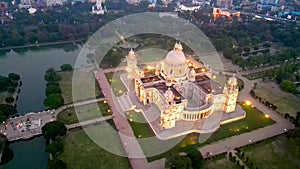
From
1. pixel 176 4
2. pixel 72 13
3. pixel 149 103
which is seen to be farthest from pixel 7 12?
pixel 149 103

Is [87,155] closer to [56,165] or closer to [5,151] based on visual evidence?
[56,165]

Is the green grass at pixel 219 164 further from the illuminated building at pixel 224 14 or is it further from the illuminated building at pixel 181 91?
the illuminated building at pixel 224 14

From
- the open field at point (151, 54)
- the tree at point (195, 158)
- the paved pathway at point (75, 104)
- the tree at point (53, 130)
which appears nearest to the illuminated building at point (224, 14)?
the open field at point (151, 54)

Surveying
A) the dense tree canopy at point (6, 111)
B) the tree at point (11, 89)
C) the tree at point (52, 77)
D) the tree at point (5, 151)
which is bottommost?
the tree at point (5, 151)

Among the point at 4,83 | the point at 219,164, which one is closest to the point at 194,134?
the point at 219,164

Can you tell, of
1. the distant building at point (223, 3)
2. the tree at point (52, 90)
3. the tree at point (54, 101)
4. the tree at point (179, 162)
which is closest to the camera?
the tree at point (179, 162)

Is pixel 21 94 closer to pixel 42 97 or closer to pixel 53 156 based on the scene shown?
pixel 42 97

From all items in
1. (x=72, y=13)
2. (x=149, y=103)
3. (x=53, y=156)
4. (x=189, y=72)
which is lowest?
(x=53, y=156)

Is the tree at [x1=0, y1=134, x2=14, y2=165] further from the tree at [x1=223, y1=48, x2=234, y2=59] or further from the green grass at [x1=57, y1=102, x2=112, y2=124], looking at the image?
the tree at [x1=223, y1=48, x2=234, y2=59]
